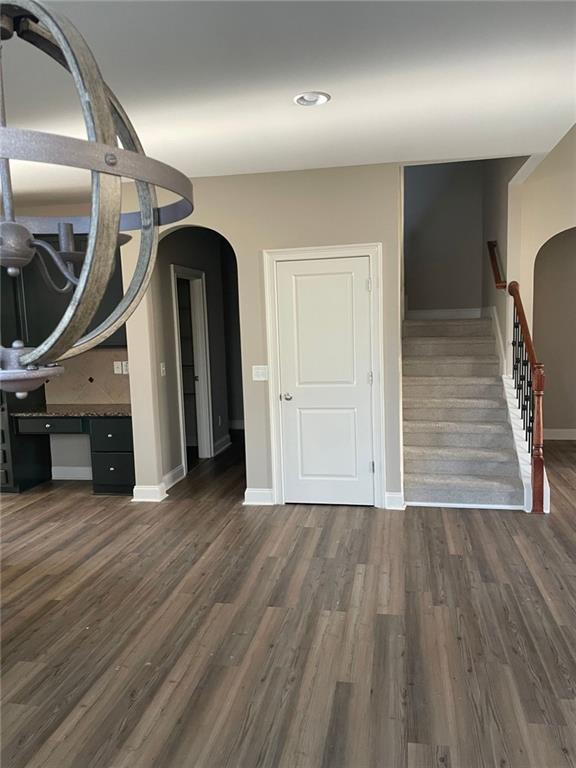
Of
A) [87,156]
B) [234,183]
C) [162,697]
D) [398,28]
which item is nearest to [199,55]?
[398,28]

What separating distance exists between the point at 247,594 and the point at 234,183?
122 inches

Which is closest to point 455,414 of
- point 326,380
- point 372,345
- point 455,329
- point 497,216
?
point 372,345

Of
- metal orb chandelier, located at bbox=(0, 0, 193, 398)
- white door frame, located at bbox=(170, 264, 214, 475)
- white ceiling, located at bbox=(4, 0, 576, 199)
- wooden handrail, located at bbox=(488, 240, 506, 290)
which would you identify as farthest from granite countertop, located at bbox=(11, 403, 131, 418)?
metal orb chandelier, located at bbox=(0, 0, 193, 398)

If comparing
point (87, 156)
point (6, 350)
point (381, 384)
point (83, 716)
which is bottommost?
point (83, 716)

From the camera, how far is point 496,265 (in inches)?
218

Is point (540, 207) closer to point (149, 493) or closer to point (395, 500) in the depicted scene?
point (395, 500)

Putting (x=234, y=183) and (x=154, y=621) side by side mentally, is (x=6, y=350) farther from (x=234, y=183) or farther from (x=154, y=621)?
(x=234, y=183)

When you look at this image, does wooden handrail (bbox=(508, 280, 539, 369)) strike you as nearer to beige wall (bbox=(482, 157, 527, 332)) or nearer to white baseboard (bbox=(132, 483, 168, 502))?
beige wall (bbox=(482, 157, 527, 332))

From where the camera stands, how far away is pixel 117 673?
242 centimetres

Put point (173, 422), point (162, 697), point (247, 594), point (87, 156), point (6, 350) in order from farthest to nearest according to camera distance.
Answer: point (173, 422), point (247, 594), point (162, 697), point (6, 350), point (87, 156)

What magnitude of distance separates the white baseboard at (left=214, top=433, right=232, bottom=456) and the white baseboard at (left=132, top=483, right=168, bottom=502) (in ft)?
5.17

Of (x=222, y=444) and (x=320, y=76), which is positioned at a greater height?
(x=320, y=76)

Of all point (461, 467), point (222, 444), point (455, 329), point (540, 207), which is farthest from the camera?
point (222, 444)

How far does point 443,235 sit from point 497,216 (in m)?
1.47
